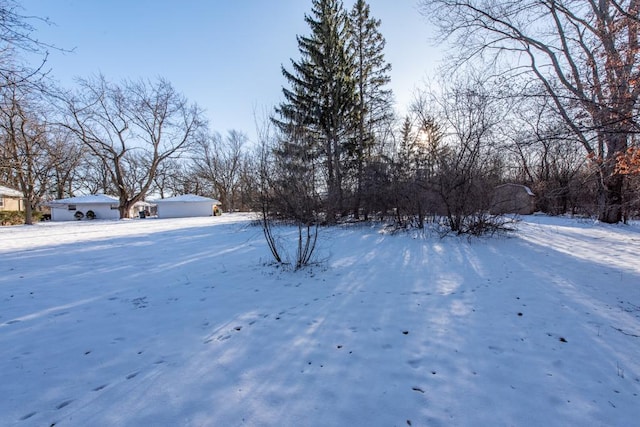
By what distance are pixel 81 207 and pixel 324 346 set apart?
125ft

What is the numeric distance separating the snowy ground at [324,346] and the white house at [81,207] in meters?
31.0

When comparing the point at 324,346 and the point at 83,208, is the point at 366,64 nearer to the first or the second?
the point at 324,346

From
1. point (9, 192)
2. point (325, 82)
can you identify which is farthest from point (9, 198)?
point (325, 82)

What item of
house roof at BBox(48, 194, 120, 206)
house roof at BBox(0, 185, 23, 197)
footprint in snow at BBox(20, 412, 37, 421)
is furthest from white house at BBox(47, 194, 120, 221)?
footprint in snow at BBox(20, 412, 37, 421)

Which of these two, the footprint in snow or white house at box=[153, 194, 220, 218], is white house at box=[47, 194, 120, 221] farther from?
the footprint in snow

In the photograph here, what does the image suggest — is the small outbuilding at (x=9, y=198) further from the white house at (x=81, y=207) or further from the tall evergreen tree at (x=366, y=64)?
the tall evergreen tree at (x=366, y=64)

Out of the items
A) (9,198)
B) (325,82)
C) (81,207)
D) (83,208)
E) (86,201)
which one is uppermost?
(325,82)

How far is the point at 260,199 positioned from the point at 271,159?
906 millimetres

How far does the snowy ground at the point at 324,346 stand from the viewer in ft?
5.72

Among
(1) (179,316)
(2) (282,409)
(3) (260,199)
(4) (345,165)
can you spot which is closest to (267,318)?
(1) (179,316)

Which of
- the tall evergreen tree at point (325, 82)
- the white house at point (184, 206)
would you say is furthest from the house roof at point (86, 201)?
the tall evergreen tree at point (325, 82)

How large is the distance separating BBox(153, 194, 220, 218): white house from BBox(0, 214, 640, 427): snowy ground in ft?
90.3

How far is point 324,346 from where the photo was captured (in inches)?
99.0

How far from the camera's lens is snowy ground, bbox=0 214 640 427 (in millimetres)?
1744
